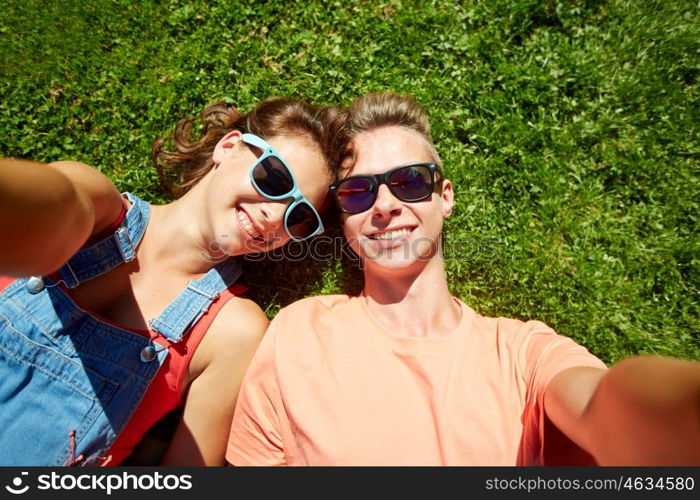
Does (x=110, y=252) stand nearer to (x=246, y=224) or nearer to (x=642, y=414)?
(x=246, y=224)

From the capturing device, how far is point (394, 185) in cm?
273

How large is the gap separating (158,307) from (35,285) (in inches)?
26.9

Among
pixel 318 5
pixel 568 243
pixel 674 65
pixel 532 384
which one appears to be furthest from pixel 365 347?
pixel 674 65

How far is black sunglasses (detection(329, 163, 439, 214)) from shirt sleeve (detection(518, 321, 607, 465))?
1200mm

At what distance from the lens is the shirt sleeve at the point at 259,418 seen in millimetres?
2584

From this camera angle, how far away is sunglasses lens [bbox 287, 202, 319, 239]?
2754 millimetres

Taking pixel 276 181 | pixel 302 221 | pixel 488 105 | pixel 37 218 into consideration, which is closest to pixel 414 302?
pixel 302 221

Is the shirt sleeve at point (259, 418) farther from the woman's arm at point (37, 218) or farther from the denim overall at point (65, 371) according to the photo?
the woman's arm at point (37, 218)

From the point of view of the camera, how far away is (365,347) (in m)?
2.66

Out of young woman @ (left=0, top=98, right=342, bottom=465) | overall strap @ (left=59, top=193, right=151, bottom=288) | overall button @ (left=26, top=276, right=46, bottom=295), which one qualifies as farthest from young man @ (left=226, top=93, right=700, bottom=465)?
overall button @ (left=26, top=276, right=46, bottom=295)

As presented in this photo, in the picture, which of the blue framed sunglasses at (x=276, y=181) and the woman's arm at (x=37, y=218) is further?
the blue framed sunglasses at (x=276, y=181)

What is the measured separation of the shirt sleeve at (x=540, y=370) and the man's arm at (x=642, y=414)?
255mm

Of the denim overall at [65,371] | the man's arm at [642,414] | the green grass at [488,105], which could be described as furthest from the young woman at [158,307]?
the man's arm at [642,414]

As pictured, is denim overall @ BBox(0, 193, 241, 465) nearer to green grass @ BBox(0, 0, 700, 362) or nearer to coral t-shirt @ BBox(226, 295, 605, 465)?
coral t-shirt @ BBox(226, 295, 605, 465)
